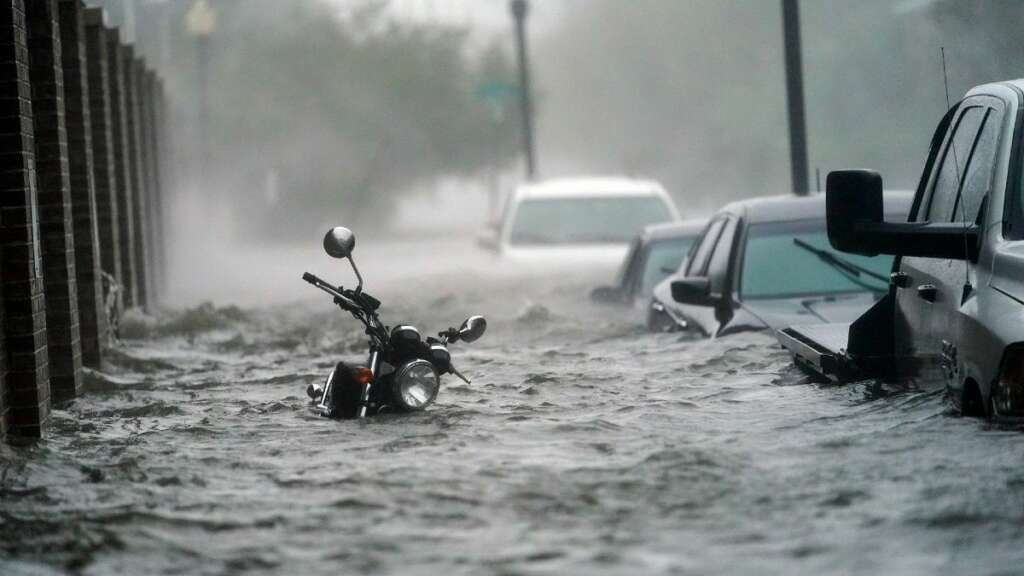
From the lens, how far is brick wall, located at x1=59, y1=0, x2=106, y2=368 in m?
12.7

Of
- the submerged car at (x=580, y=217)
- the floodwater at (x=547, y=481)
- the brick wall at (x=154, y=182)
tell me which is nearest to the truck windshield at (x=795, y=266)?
the floodwater at (x=547, y=481)

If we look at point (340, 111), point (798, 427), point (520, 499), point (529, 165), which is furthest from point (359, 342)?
point (340, 111)

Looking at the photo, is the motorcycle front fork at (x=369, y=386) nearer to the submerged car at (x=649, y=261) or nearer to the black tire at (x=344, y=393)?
the black tire at (x=344, y=393)

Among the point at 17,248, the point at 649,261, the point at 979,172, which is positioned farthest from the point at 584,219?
the point at 979,172

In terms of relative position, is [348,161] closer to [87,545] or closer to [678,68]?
[678,68]

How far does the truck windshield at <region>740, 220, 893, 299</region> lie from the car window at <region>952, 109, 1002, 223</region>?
11.9 ft

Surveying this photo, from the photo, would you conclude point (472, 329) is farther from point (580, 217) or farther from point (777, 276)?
point (580, 217)

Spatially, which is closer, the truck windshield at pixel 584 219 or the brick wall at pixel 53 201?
the brick wall at pixel 53 201

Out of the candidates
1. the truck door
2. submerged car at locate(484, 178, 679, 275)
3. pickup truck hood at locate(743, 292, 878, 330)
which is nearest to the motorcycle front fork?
pickup truck hood at locate(743, 292, 878, 330)

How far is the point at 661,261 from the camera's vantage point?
1464 centimetres

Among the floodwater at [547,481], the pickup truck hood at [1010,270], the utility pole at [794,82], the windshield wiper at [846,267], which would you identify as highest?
the utility pole at [794,82]

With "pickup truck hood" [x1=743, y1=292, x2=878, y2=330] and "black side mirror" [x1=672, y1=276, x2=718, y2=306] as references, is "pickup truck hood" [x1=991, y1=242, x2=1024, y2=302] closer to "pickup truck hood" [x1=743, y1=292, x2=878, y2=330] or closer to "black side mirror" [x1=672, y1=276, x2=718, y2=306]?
"pickup truck hood" [x1=743, y1=292, x2=878, y2=330]

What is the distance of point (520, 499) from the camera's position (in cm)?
650

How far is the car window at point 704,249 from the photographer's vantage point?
12.0m
